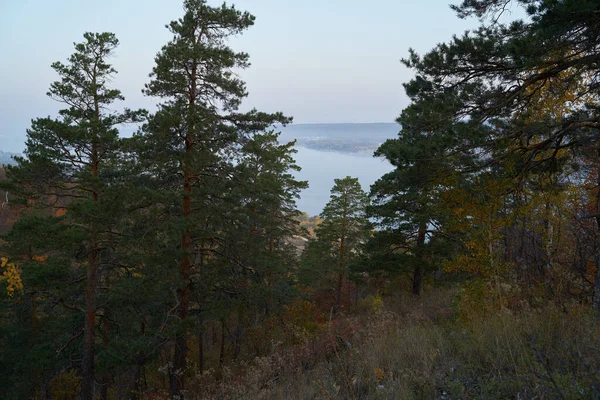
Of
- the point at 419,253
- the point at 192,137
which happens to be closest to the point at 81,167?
the point at 192,137

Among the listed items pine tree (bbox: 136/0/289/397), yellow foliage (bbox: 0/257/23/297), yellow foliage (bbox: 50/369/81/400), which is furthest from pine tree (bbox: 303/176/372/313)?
yellow foliage (bbox: 0/257/23/297)

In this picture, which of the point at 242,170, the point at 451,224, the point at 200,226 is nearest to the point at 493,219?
the point at 451,224

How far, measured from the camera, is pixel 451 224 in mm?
8031

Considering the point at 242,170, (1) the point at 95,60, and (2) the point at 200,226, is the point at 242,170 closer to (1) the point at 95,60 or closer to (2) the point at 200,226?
(2) the point at 200,226

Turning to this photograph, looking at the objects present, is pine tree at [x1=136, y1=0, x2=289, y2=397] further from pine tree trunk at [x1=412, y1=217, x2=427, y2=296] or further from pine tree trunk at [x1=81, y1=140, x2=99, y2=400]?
pine tree trunk at [x1=412, y1=217, x2=427, y2=296]

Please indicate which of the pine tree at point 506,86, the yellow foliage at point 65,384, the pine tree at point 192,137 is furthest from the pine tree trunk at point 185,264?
the yellow foliage at point 65,384

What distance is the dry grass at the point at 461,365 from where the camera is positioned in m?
2.93

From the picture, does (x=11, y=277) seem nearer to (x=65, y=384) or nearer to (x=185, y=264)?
(x=185, y=264)

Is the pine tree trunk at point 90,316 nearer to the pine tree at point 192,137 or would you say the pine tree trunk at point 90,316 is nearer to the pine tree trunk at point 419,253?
the pine tree at point 192,137

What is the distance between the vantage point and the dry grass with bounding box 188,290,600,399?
2.93 m

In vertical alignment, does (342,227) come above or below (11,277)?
above

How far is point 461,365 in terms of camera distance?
3613 mm

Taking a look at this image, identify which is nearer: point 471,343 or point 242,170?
point 471,343

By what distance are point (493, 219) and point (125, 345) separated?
9611 mm
